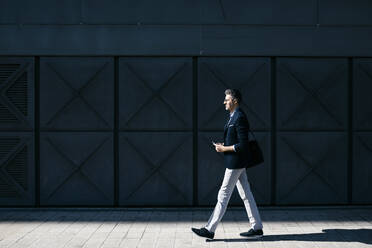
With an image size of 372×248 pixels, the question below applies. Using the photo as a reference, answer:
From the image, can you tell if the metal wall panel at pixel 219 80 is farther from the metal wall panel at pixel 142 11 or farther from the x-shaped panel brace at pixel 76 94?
the x-shaped panel brace at pixel 76 94

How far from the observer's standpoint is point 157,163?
9.30m

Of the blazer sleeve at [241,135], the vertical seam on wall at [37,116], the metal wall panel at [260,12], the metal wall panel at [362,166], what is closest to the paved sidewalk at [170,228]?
the metal wall panel at [362,166]

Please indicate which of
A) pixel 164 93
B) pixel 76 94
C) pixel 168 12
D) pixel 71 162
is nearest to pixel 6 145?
pixel 71 162

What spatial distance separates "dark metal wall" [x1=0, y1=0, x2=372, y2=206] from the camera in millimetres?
9250

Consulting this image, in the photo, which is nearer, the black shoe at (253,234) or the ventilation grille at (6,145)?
the black shoe at (253,234)

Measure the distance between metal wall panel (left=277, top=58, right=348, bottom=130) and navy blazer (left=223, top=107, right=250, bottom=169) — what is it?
2.47m

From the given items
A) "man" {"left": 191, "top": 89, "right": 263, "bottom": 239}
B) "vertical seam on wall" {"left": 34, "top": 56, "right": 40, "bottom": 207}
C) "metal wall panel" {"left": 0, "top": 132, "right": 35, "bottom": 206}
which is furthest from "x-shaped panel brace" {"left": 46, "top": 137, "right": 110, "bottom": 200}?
"man" {"left": 191, "top": 89, "right": 263, "bottom": 239}

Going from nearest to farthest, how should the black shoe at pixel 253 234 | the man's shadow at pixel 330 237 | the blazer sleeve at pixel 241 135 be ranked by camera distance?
the blazer sleeve at pixel 241 135, the man's shadow at pixel 330 237, the black shoe at pixel 253 234

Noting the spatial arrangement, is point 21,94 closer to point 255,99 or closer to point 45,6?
point 45,6

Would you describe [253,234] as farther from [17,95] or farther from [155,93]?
[17,95]

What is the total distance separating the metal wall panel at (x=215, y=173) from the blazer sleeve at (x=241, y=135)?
7.61 feet

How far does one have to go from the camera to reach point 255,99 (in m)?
9.33

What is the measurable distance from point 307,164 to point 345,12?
2.83m

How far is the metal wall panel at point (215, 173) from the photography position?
30.5 ft
